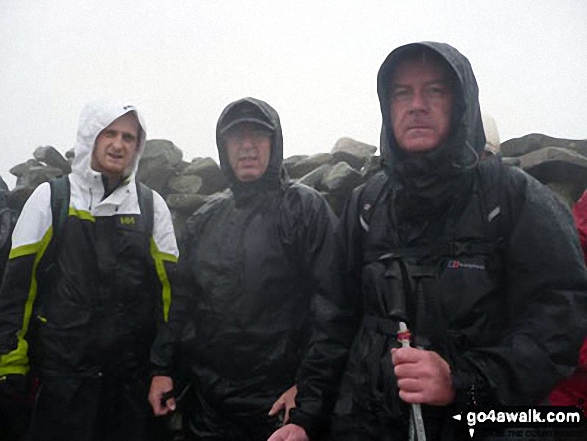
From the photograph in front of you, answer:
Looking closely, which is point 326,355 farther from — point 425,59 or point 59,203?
point 59,203

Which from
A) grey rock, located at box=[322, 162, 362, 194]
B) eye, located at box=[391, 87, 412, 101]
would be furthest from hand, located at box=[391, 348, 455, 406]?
grey rock, located at box=[322, 162, 362, 194]

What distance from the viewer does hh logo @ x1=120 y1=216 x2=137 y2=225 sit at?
14.8 feet

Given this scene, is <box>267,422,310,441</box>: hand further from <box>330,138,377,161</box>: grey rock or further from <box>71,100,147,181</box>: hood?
<box>330,138,377,161</box>: grey rock

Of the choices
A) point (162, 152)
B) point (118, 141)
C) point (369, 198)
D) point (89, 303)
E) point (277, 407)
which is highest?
point (162, 152)

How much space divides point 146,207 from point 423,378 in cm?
346

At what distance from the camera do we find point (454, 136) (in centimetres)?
284

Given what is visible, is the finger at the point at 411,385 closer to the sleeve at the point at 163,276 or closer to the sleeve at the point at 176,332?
the sleeve at the point at 176,332

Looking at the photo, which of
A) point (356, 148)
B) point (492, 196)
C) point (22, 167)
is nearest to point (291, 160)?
point (356, 148)

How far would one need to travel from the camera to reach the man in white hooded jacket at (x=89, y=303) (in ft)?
13.5

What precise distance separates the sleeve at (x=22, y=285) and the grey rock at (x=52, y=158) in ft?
32.5

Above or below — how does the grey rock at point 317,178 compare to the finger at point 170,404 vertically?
above

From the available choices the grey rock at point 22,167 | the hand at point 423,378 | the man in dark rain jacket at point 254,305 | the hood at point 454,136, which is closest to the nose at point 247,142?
the man in dark rain jacket at point 254,305

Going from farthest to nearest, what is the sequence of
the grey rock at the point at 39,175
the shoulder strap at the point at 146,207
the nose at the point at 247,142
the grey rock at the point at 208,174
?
1. the grey rock at the point at 39,175
2. the grey rock at the point at 208,174
3. the shoulder strap at the point at 146,207
4. the nose at the point at 247,142

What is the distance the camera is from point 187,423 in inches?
169
